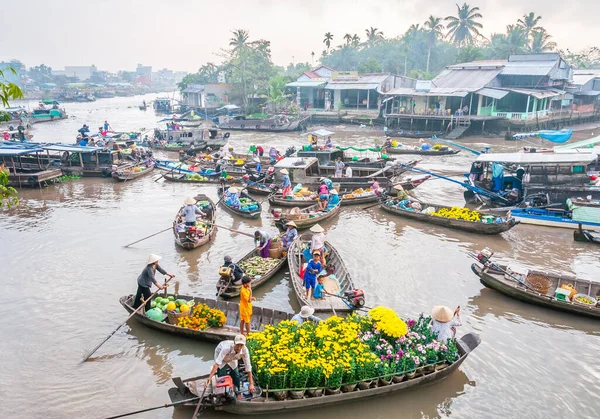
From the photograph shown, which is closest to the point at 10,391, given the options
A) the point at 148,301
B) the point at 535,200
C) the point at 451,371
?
the point at 148,301

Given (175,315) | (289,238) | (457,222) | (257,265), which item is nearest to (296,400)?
(175,315)

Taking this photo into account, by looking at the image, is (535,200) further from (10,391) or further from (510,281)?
(10,391)

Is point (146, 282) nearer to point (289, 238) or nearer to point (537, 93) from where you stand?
point (289, 238)

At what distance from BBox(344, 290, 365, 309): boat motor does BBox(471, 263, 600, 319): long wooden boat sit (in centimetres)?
343

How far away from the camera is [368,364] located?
6.71m

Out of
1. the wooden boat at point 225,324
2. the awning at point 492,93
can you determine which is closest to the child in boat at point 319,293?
the wooden boat at point 225,324

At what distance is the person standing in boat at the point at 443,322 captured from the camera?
7441 mm

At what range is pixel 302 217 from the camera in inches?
594

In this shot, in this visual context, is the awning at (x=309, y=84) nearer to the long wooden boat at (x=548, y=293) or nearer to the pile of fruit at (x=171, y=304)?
the long wooden boat at (x=548, y=293)

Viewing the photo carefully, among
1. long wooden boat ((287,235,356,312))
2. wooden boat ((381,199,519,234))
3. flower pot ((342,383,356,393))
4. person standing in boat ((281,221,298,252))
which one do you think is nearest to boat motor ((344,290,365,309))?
long wooden boat ((287,235,356,312))

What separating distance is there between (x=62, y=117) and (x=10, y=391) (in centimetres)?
5319

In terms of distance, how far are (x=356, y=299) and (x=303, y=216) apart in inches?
260

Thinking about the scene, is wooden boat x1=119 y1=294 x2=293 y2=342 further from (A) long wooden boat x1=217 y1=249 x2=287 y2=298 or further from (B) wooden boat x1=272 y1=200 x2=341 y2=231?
(B) wooden boat x1=272 y1=200 x2=341 y2=231

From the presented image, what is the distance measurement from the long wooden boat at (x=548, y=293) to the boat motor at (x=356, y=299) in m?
3.43
